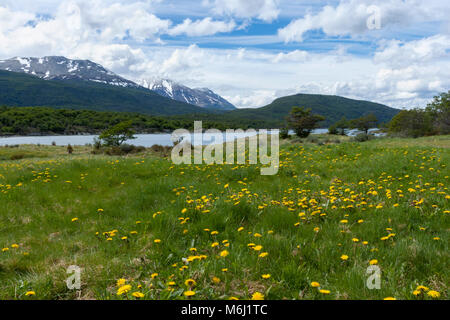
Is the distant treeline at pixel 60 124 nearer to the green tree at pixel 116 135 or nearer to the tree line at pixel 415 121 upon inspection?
the tree line at pixel 415 121

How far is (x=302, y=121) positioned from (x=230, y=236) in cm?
5982

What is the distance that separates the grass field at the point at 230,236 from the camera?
344 cm

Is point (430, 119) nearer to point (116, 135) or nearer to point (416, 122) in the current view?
point (416, 122)

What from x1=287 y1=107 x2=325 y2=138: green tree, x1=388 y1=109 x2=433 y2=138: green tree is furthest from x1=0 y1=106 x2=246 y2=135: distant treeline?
x1=388 y1=109 x2=433 y2=138: green tree

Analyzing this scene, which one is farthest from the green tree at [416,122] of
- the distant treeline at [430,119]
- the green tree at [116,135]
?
the green tree at [116,135]

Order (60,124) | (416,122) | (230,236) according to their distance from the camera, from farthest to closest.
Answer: (60,124) < (416,122) < (230,236)

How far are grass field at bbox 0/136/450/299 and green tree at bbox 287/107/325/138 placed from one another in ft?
168

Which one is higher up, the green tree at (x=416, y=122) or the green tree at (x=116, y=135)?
the green tree at (x=416, y=122)

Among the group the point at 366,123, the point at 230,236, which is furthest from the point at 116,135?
the point at 366,123

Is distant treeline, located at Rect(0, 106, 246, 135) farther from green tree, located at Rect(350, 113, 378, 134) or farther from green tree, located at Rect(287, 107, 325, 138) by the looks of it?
green tree, located at Rect(350, 113, 378, 134)

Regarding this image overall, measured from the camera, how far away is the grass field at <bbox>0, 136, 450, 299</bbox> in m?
3.44

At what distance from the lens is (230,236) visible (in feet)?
17.0

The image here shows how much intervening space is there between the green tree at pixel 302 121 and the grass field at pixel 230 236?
5132 cm
